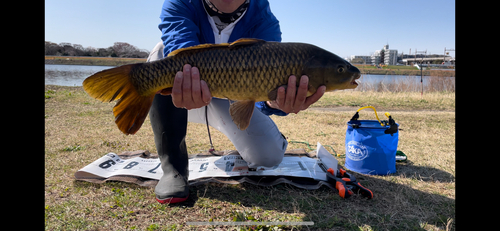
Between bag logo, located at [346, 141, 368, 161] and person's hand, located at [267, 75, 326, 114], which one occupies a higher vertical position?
person's hand, located at [267, 75, 326, 114]

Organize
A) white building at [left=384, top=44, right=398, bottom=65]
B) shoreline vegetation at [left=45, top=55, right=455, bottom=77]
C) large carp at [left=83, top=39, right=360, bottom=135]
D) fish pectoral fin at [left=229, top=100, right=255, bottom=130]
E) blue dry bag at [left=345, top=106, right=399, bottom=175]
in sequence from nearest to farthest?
1. large carp at [left=83, top=39, right=360, bottom=135]
2. fish pectoral fin at [left=229, top=100, right=255, bottom=130]
3. blue dry bag at [left=345, top=106, right=399, bottom=175]
4. shoreline vegetation at [left=45, top=55, right=455, bottom=77]
5. white building at [left=384, top=44, right=398, bottom=65]

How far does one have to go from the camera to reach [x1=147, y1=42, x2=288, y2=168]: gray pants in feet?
7.95

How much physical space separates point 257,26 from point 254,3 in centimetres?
17

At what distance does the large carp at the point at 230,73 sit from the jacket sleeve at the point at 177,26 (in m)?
0.37

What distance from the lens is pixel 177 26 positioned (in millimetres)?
1963

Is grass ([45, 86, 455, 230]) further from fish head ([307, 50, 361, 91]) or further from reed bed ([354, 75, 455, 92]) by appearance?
reed bed ([354, 75, 455, 92])

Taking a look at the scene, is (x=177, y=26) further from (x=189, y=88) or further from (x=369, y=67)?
(x=369, y=67)

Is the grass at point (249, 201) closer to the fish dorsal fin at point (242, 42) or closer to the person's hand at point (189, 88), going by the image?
the person's hand at point (189, 88)

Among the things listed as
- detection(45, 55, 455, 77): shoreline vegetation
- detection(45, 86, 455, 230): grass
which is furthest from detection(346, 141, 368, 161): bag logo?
detection(45, 55, 455, 77): shoreline vegetation

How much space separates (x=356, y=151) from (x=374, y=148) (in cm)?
15

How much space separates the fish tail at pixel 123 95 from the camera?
1488mm

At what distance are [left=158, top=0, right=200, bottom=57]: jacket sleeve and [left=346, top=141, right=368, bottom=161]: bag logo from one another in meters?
1.61
